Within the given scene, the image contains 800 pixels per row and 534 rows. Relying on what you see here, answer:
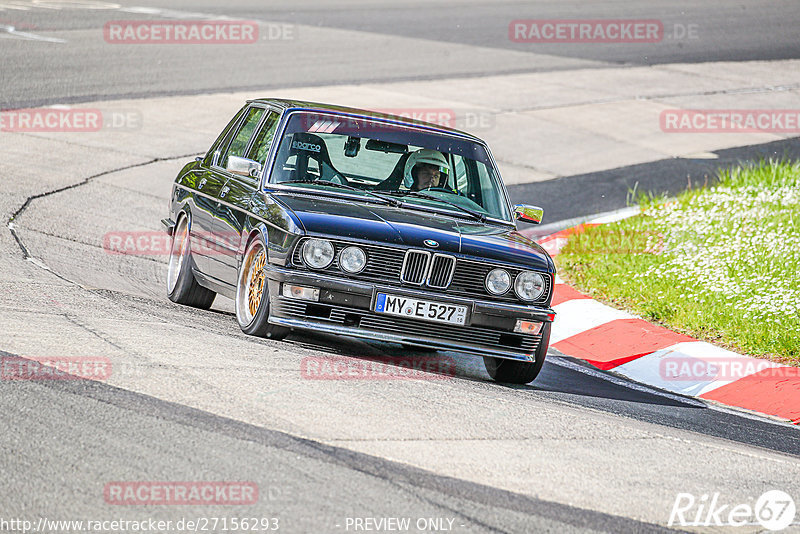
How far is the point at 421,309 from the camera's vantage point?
6750 mm

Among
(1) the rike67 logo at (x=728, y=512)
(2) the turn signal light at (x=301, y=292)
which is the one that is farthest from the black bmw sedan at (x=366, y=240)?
(1) the rike67 logo at (x=728, y=512)

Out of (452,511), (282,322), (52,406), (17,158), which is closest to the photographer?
(452,511)

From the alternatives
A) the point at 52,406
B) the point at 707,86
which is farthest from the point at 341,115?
the point at 707,86

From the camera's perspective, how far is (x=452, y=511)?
436cm

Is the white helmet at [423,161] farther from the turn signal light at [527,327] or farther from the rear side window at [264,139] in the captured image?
the turn signal light at [527,327]

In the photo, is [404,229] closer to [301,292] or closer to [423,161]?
[301,292]

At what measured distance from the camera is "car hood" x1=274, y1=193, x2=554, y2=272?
6.74 meters

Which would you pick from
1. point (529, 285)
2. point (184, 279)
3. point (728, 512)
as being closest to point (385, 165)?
point (529, 285)

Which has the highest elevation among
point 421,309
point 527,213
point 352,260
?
point 527,213

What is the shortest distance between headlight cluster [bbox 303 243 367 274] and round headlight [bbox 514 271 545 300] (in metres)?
1.00

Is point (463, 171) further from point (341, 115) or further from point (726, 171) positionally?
point (726, 171)

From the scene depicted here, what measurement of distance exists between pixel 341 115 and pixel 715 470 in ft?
12.4

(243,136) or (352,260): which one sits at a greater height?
(243,136)

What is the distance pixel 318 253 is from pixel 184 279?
6.77 ft
